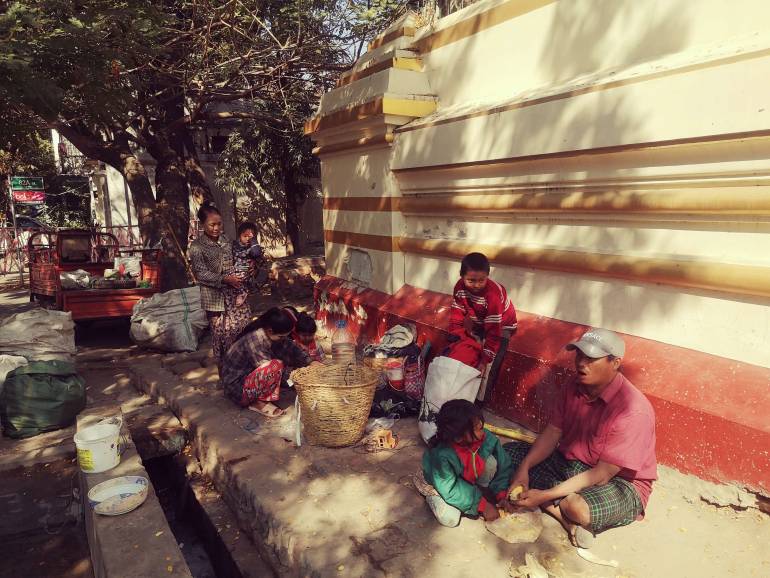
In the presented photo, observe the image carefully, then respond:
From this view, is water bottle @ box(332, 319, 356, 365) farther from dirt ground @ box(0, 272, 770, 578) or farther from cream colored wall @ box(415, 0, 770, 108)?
cream colored wall @ box(415, 0, 770, 108)

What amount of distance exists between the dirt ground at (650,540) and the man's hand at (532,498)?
184mm

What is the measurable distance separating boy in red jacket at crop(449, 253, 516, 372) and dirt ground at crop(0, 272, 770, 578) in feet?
4.15

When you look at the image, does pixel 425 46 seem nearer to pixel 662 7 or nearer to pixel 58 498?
pixel 662 7

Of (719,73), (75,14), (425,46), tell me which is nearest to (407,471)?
(719,73)

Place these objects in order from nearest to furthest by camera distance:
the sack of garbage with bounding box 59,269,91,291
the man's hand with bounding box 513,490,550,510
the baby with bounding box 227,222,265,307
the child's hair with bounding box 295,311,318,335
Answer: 1. the man's hand with bounding box 513,490,550,510
2. the child's hair with bounding box 295,311,318,335
3. the baby with bounding box 227,222,265,307
4. the sack of garbage with bounding box 59,269,91,291

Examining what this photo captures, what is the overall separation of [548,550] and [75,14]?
20.2ft

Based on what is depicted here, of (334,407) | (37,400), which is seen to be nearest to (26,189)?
(37,400)

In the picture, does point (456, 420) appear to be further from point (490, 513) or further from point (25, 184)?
point (25, 184)

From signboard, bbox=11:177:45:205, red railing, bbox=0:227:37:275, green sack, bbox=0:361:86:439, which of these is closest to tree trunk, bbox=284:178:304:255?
signboard, bbox=11:177:45:205

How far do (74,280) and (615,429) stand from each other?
743 centimetres

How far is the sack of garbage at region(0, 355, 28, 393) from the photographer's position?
4.76 metres

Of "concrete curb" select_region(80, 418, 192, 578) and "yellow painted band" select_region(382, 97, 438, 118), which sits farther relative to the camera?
"yellow painted band" select_region(382, 97, 438, 118)

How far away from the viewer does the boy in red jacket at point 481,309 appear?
3779 millimetres

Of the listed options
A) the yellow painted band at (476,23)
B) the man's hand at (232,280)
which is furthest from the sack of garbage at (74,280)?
the yellow painted band at (476,23)
